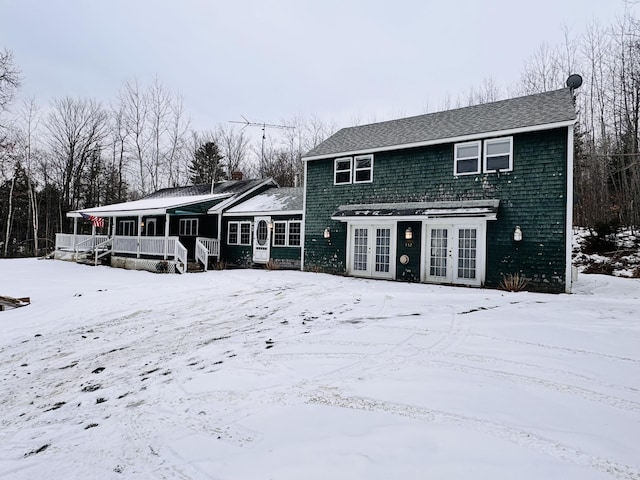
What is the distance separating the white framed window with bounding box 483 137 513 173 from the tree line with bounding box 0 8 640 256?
12007mm

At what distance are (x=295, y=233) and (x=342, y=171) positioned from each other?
3458 millimetres

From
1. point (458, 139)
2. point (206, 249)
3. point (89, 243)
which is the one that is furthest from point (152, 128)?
point (458, 139)


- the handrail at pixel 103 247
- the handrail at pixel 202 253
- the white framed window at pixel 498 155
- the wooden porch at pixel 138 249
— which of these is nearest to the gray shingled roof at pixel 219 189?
the wooden porch at pixel 138 249

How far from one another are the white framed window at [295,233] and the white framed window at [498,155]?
7.75 metres

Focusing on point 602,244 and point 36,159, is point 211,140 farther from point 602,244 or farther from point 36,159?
point 602,244

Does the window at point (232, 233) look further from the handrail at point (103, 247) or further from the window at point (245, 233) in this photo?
the handrail at point (103, 247)

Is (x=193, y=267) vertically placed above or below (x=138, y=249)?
below

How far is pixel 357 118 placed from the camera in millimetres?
30219

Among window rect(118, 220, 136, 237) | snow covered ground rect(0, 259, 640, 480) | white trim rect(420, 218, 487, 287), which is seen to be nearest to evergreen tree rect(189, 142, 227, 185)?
window rect(118, 220, 136, 237)

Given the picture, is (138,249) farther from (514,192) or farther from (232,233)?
(514,192)

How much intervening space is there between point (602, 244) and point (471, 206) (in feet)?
32.2

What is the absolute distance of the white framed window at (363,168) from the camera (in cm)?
1355

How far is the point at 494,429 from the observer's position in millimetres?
2660

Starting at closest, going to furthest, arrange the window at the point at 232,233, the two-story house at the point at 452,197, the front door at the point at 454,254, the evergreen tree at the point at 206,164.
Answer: the two-story house at the point at 452,197 → the front door at the point at 454,254 → the window at the point at 232,233 → the evergreen tree at the point at 206,164
